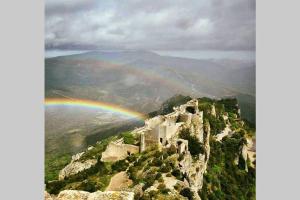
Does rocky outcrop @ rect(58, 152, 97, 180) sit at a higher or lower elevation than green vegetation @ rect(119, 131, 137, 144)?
lower

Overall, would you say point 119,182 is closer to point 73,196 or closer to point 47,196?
point 47,196

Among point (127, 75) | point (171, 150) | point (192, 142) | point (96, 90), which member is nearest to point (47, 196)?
point (96, 90)

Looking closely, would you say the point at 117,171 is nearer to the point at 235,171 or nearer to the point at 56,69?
the point at 56,69

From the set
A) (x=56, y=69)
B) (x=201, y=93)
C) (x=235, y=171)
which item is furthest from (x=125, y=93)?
(x=235, y=171)

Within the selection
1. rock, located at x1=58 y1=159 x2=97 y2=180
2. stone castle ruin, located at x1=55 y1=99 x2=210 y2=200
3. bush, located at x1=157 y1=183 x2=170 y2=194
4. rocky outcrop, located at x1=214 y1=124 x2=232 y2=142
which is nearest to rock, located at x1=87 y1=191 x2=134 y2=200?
bush, located at x1=157 y1=183 x2=170 y2=194

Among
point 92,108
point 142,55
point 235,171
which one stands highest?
point 142,55

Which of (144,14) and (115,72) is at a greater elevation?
(144,14)

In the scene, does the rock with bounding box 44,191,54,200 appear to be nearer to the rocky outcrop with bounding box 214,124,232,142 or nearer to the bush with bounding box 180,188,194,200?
the bush with bounding box 180,188,194,200
